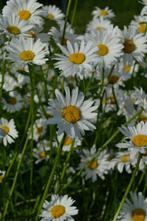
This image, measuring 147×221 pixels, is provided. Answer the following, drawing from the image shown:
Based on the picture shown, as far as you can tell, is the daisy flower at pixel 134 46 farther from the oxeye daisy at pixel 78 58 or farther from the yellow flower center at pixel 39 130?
the yellow flower center at pixel 39 130

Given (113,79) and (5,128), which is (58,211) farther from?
(113,79)

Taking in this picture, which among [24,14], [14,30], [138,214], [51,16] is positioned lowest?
[138,214]

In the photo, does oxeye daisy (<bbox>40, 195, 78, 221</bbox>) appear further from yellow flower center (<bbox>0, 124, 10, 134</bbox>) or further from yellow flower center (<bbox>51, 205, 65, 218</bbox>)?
yellow flower center (<bbox>0, 124, 10, 134</bbox>)

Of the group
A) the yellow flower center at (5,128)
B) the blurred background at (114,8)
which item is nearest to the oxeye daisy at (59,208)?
the yellow flower center at (5,128)

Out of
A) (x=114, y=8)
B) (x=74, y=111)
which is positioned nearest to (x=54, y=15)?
(x=74, y=111)

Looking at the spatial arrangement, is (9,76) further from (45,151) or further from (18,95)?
(45,151)

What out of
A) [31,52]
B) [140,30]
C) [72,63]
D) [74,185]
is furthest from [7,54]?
[140,30]

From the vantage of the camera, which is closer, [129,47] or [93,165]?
[129,47]
